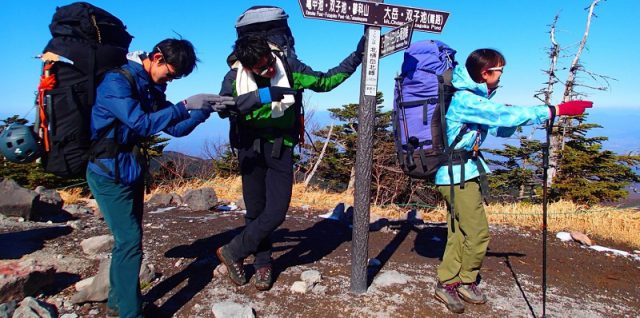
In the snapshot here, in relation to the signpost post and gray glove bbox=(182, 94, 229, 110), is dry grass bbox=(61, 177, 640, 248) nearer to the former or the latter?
the signpost post

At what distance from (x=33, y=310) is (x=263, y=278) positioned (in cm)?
170

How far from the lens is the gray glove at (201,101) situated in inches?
119

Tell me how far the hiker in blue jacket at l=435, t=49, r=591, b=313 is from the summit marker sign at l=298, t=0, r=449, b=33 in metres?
0.42

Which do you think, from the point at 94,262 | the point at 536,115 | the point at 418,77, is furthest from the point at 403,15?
the point at 94,262

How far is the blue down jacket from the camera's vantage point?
2.79 metres

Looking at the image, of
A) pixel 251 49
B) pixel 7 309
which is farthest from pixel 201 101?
pixel 7 309

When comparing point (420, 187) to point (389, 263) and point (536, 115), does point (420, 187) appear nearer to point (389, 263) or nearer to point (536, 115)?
point (389, 263)

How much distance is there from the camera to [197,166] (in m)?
16.2

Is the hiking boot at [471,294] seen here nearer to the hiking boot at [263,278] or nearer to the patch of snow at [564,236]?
the hiking boot at [263,278]

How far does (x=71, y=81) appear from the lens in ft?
9.28

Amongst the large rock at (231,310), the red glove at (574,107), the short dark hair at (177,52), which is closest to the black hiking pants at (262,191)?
the large rock at (231,310)

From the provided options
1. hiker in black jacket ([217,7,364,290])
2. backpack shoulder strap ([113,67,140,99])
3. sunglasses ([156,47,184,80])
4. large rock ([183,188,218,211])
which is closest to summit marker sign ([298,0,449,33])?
hiker in black jacket ([217,7,364,290])

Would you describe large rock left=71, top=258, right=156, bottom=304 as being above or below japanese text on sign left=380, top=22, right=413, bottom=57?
below

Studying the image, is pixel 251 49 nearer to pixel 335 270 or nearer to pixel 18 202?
pixel 335 270
